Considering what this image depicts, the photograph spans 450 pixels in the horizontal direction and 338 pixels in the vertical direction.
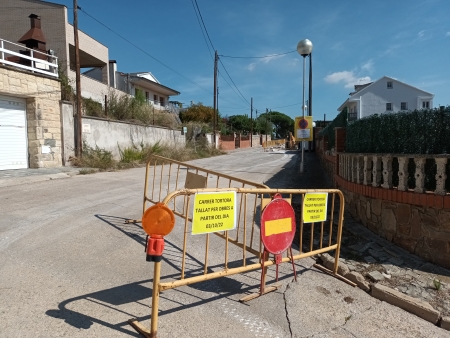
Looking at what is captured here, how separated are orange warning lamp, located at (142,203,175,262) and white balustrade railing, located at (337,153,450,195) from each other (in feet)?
12.3

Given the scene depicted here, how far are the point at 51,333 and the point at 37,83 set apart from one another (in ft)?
40.4

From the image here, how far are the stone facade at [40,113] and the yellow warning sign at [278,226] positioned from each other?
38.0 ft

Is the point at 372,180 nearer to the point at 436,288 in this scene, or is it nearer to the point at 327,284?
the point at 436,288

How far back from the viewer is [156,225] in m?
2.43

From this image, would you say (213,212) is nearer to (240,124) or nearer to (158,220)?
(158,220)

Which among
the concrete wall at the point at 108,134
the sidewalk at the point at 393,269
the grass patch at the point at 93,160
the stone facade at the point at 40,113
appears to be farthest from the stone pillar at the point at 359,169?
the concrete wall at the point at 108,134

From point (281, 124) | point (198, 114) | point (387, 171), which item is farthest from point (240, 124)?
point (387, 171)

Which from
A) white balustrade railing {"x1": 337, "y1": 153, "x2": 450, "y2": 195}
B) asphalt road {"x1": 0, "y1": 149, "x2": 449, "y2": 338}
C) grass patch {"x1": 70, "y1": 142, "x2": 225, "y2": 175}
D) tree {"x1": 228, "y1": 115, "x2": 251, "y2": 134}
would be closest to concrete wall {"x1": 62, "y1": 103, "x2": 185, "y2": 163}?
grass patch {"x1": 70, "y1": 142, "x2": 225, "y2": 175}

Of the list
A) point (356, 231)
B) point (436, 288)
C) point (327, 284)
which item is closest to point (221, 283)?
point (327, 284)

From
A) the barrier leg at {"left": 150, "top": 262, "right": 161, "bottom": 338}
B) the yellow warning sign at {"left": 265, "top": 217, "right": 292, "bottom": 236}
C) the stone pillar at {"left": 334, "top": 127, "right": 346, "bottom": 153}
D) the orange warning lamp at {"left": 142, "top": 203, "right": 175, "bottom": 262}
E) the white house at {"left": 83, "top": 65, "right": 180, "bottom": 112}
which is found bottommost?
the barrier leg at {"left": 150, "top": 262, "right": 161, "bottom": 338}

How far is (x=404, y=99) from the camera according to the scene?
49.8m

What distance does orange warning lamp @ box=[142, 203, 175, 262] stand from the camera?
7.91 feet

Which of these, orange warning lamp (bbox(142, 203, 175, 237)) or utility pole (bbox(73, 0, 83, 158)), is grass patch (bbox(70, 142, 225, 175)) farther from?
orange warning lamp (bbox(142, 203, 175, 237))

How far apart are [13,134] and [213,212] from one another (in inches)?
467
